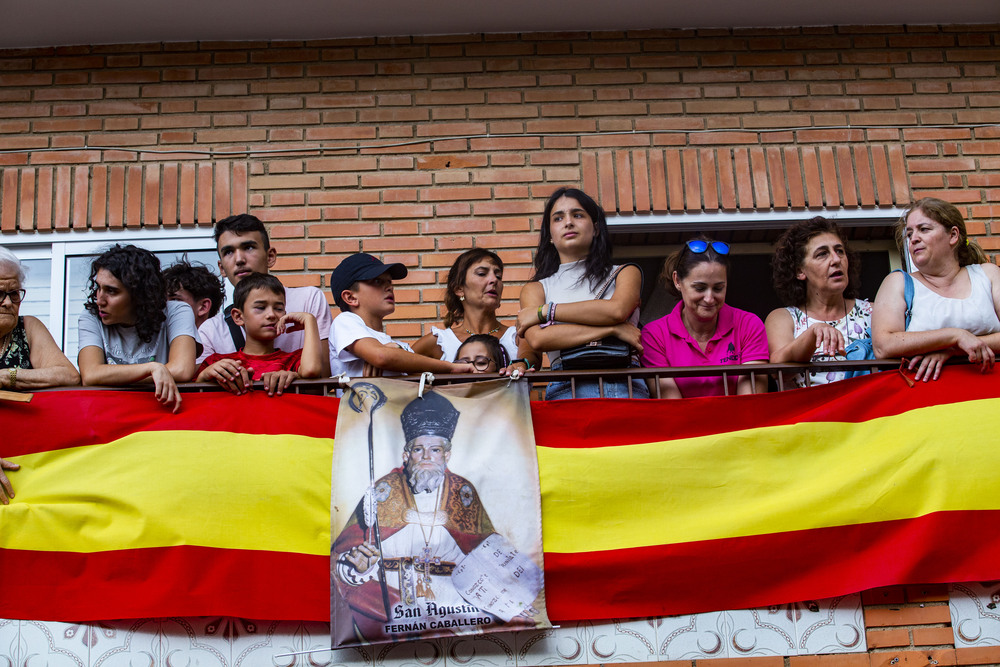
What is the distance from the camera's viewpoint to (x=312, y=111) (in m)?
6.06

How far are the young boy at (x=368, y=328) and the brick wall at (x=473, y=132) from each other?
35.0 inches

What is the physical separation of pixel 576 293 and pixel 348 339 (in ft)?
3.43

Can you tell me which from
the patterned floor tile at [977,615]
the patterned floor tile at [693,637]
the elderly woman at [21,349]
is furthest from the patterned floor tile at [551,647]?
the elderly woman at [21,349]

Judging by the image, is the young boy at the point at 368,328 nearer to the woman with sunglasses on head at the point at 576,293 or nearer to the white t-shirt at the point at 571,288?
the woman with sunglasses on head at the point at 576,293

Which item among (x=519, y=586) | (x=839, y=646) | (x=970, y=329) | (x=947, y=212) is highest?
(x=947, y=212)

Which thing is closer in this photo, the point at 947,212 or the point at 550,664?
the point at 550,664

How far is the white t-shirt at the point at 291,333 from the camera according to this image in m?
4.83

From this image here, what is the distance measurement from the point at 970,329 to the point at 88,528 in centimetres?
372

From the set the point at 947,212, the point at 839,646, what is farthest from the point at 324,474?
the point at 947,212

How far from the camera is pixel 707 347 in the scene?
15.4ft

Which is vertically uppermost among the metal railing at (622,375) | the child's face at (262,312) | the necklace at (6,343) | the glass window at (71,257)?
the glass window at (71,257)

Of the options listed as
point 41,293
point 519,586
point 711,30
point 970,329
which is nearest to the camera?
point 519,586

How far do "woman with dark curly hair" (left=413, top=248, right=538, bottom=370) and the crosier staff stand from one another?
0.73 m

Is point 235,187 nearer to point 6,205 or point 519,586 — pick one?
point 6,205
